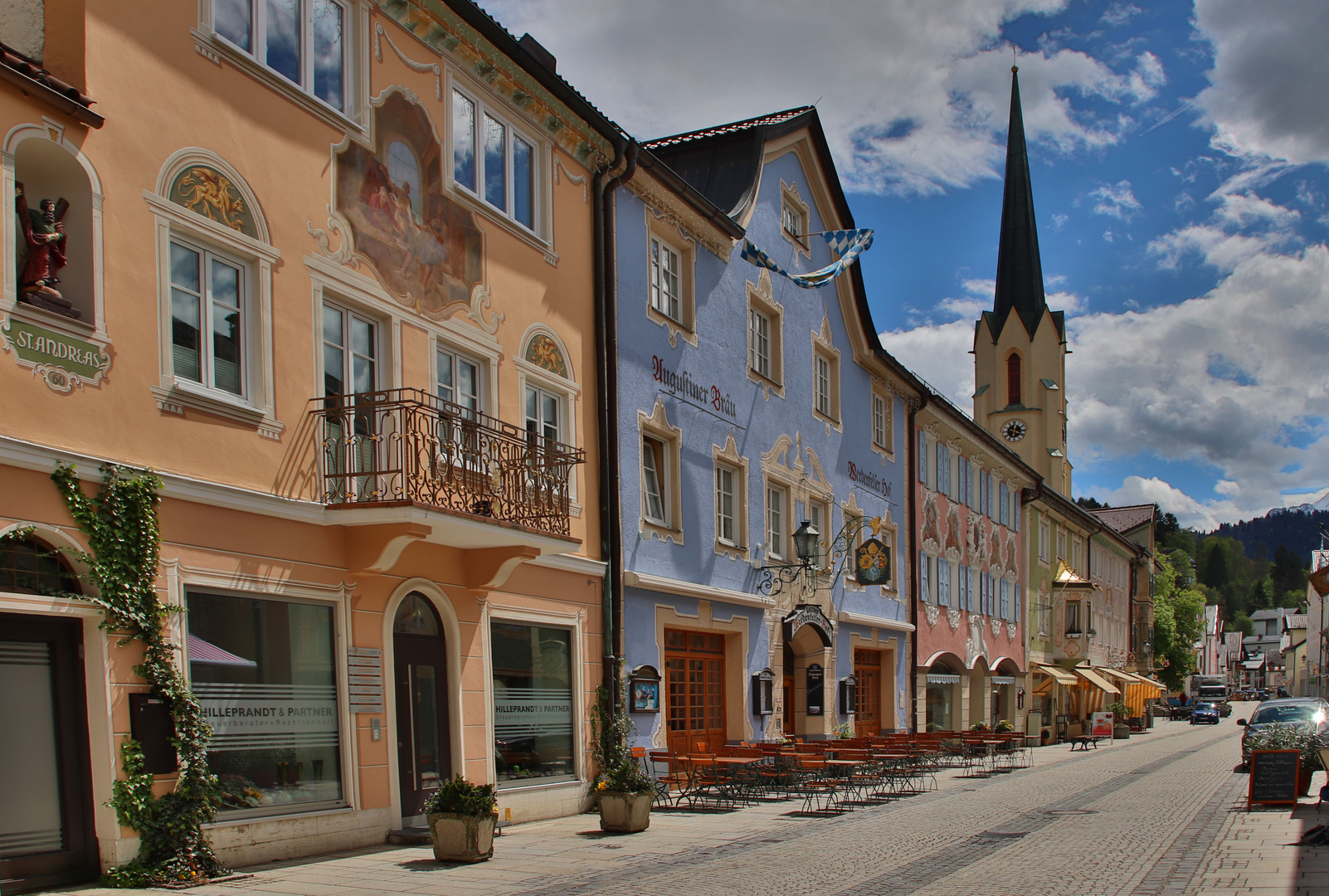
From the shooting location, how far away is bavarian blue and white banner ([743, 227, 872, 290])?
22.2 m

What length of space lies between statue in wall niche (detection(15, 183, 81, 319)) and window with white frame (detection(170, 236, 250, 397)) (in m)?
1.17

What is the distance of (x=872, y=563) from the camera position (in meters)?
26.5

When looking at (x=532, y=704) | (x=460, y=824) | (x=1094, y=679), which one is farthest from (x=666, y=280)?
(x=1094, y=679)

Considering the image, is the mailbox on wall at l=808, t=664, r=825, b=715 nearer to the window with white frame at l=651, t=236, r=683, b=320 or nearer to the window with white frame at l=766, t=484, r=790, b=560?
the window with white frame at l=766, t=484, r=790, b=560

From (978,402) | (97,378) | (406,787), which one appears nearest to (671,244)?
(406,787)

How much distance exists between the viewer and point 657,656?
19203mm

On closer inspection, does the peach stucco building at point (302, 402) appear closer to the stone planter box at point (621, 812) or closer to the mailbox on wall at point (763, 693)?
the stone planter box at point (621, 812)

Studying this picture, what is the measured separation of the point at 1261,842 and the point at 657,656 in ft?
28.0

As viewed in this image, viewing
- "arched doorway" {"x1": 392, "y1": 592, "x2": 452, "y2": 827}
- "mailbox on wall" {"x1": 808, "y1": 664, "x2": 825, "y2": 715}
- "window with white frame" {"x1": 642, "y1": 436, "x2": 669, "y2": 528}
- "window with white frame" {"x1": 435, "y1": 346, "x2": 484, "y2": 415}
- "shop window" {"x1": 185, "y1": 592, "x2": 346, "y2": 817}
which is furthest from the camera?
"mailbox on wall" {"x1": 808, "y1": 664, "x2": 825, "y2": 715}

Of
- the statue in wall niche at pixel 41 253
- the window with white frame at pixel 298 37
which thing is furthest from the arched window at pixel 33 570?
the window with white frame at pixel 298 37

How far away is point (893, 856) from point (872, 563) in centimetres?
1368

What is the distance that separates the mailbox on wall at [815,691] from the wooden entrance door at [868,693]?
2938mm

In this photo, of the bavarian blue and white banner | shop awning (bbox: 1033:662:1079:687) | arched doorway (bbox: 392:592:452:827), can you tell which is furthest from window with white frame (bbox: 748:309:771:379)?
shop awning (bbox: 1033:662:1079:687)

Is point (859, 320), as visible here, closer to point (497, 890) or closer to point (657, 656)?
point (657, 656)
